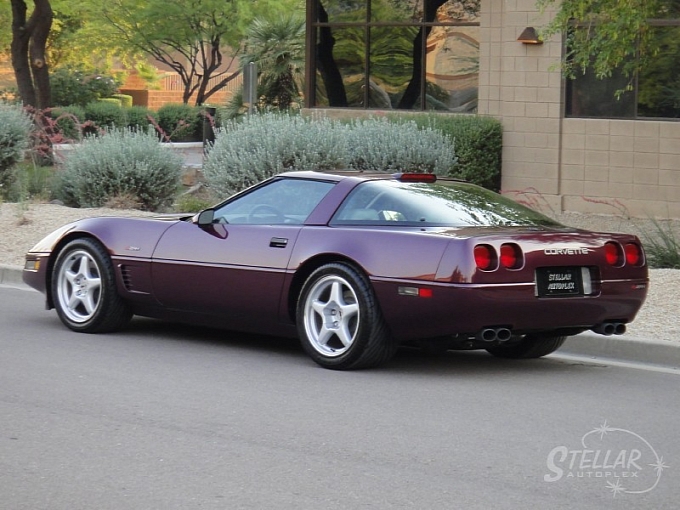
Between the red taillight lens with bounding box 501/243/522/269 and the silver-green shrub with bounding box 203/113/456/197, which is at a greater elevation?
the silver-green shrub with bounding box 203/113/456/197

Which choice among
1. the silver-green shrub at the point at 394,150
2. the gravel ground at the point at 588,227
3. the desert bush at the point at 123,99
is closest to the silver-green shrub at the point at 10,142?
the gravel ground at the point at 588,227

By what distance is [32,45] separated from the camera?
29.9 metres

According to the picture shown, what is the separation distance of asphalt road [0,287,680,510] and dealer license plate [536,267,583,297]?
595 mm

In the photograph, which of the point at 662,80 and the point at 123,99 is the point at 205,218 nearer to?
the point at 662,80

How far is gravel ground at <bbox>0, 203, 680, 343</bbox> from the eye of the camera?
9.74 m

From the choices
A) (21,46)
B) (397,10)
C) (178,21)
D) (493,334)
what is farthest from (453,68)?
(178,21)

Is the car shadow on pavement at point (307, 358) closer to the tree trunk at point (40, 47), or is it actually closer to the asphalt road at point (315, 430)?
the asphalt road at point (315, 430)

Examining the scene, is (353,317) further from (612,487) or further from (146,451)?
(612,487)

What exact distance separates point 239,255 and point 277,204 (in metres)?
0.49

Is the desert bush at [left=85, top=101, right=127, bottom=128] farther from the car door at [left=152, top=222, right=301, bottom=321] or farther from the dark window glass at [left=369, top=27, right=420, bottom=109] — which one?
the car door at [left=152, top=222, right=301, bottom=321]

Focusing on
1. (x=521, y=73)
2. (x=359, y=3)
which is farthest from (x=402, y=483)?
(x=359, y=3)

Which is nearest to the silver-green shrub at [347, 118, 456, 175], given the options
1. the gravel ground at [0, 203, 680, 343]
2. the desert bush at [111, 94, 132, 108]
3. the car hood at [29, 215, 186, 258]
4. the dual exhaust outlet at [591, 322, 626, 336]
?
the gravel ground at [0, 203, 680, 343]

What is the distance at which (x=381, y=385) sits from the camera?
7.78 metres

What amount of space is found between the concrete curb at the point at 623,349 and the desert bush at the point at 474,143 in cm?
1056
